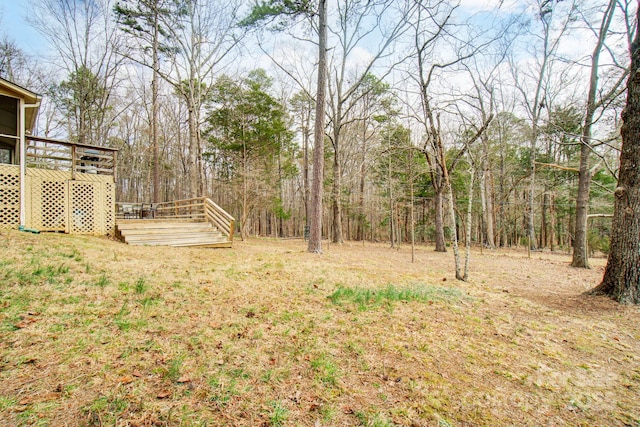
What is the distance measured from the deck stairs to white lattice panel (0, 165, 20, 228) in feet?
7.39

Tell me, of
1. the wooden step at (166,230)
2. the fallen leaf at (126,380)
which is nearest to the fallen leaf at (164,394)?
the fallen leaf at (126,380)

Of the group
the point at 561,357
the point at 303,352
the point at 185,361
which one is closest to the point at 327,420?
the point at 303,352

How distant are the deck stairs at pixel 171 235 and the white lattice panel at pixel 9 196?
7.39ft

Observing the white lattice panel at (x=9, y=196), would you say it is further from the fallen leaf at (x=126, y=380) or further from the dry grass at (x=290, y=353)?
the fallen leaf at (x=126, y=380)

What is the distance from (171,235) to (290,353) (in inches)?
300

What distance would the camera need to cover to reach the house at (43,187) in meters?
7.10

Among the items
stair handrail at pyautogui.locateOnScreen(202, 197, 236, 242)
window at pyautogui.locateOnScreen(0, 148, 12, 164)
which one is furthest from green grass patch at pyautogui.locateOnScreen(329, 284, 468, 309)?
window at pyautogui.locateOnScreen(0, 148, 12, 164)

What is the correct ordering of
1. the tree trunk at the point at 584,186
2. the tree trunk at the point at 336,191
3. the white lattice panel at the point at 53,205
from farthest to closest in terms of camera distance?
the tree trunk at the point at 336,191, the tree trunk at the point at 584,186, the white lattice panel at the point at 53,205

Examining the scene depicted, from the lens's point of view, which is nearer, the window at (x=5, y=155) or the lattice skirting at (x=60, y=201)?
the lattice skirting at (x=60, y=201)


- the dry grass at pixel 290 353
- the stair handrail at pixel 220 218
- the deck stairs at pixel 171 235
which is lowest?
the dry grass at pixel 290 353

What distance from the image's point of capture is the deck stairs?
8.20 meters

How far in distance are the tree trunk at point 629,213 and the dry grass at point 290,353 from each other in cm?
44

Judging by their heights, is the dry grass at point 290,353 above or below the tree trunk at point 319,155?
below

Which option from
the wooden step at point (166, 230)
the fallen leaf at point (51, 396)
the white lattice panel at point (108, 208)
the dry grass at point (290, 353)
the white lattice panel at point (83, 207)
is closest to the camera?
the fallen leaf at point (51, 396)
